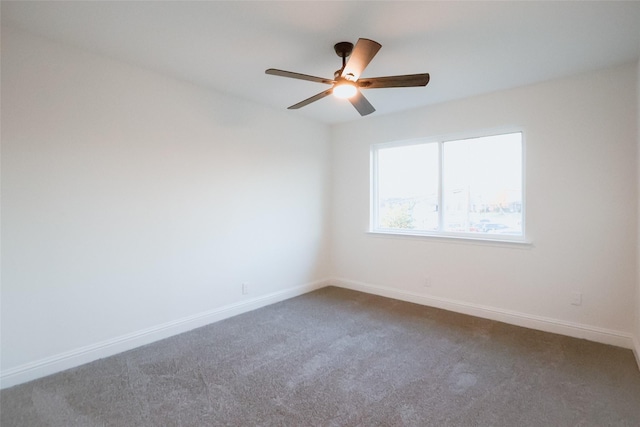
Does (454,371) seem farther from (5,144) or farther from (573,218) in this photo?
(5,144)

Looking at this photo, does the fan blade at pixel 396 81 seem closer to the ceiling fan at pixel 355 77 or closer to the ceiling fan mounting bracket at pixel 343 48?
the ceiling fan at pixel 355 77

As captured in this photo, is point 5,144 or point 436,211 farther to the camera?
point 436,211

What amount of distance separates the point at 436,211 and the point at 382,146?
1.15 meters

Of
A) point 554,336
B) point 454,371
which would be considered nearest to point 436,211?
point 554,336

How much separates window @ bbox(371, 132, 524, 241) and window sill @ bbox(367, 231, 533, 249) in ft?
0.15

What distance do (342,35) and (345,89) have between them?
0.35m

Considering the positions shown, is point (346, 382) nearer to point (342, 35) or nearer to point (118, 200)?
point (118, 200)

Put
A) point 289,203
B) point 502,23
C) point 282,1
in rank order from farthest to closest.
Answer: point 289,203 < point 502,23 < point 282,1

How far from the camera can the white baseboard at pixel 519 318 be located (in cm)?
279

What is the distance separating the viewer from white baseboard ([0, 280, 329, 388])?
2219mm

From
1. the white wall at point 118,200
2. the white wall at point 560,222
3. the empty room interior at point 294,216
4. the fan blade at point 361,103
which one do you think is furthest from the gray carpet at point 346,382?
the fan blade at point 361,103

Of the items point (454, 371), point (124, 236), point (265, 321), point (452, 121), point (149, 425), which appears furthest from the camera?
point (452, 121)

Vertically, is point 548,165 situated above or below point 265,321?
above

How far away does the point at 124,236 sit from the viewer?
272 centimetres
